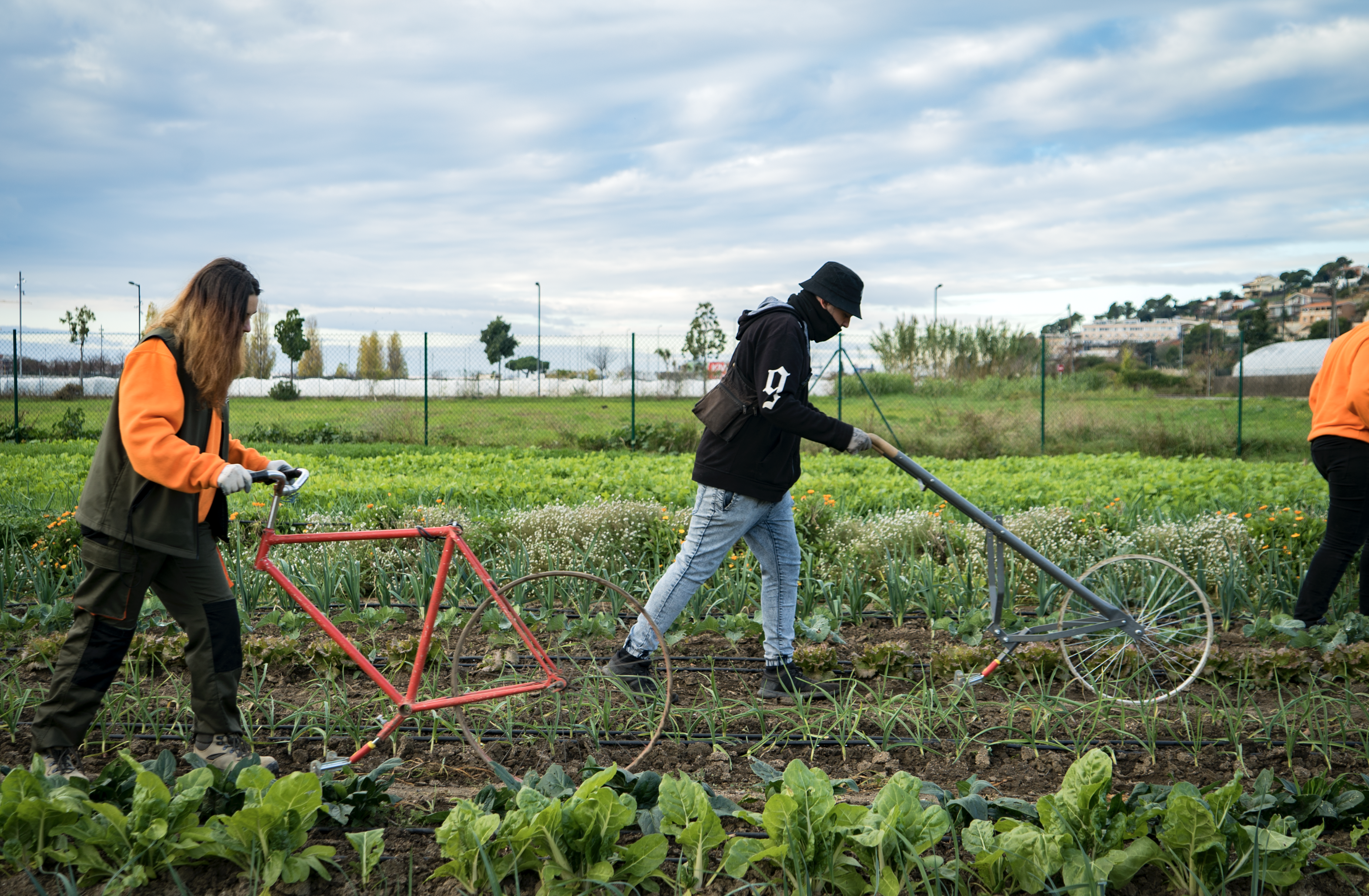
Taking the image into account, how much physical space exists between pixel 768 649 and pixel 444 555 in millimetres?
1384

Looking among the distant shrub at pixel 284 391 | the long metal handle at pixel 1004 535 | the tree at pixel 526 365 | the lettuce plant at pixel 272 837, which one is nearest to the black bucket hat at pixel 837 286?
the long metal handle at pixel 1004 535

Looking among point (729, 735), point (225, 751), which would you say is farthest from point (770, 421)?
point (225, 751)

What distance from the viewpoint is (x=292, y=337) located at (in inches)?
741

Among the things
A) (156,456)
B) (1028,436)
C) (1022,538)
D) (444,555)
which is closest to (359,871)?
(444,555)

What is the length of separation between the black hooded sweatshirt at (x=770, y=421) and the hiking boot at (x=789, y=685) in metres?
0.70

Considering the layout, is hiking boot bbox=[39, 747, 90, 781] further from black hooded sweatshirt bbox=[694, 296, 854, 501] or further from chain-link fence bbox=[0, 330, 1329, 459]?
chain-link fence bbox=[0, 330, 1329, 459]

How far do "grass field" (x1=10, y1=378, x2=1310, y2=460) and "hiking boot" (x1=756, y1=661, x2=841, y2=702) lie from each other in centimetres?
931

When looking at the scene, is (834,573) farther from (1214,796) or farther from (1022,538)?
(1214,796)

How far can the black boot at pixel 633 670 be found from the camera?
10.9 feet

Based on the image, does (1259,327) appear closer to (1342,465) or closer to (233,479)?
(1342,465)

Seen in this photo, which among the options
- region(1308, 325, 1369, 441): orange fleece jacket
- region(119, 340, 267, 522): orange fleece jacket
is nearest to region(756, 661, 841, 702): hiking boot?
region(119, 340, 267, 522): orange fleece jacket

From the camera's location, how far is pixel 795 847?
78.3 inches

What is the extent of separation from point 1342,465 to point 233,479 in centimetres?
442

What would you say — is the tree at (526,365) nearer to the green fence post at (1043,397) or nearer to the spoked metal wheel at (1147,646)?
the green fence post at (1043,397)
